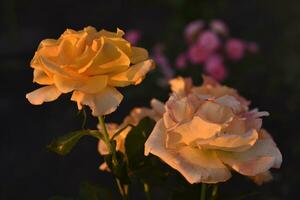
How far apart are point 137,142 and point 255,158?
0.77ft

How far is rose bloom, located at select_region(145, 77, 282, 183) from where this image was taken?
76cm

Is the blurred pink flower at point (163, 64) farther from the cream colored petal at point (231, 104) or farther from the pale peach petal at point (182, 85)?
the cream colored petal at point (231, 104)

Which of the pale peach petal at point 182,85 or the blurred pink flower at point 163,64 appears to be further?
the blurred pink flower at point 163,64

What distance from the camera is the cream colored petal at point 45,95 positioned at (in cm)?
84

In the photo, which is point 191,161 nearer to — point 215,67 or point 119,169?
point 119,169

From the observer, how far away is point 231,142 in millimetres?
757

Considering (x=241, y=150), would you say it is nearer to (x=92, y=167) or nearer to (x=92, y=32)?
(x=92, y=32)

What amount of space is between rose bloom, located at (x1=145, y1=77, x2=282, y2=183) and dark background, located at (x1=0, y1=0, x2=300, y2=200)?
2.16 metres

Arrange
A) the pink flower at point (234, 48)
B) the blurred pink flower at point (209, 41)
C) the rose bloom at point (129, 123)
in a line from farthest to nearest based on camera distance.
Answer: the pink flower at point (234, 48)
the blurred pink flower at point (209, 41)
the rose bloom at point (129, 123)

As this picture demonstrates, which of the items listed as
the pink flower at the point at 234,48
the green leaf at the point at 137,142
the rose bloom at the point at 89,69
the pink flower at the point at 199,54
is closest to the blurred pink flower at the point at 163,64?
the pink flower at the point at 199,54

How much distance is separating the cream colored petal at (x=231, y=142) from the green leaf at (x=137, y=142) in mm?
186

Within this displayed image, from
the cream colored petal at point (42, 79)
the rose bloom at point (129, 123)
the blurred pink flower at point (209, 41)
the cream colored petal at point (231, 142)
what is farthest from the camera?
the blurred pink flower at point (209, 41)

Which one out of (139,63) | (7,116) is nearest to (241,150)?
(139,63)

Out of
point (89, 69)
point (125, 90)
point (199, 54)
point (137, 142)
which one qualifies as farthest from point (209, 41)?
point (89, 69)
